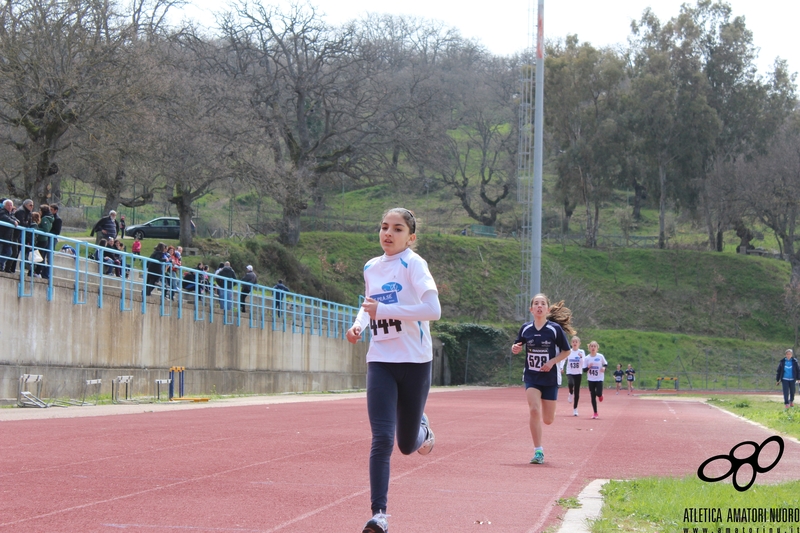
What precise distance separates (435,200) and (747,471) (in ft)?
288

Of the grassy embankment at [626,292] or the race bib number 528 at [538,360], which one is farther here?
the grassy embankment at [626,292]

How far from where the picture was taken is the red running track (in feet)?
21.4

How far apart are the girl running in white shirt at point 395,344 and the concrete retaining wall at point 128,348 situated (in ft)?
46.9

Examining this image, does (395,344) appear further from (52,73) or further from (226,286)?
(226,286)

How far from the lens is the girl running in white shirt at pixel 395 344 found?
5.85 metres

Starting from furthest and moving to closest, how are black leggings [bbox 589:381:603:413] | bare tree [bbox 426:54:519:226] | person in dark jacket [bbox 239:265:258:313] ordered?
1. bare tree [bbox 426:54:519:226]
2. person in dark jacket [bbox 239:265:258:313]
3. black leggings [bbox 589:381:603:413]

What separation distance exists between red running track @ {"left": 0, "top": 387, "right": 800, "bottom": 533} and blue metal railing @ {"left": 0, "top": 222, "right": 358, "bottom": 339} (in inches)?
209

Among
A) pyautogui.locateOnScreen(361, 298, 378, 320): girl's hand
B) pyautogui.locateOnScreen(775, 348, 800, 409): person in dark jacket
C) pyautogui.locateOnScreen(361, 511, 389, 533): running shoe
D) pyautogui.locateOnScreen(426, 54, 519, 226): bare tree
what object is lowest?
pyautogui.locateOnScreen(775, 348, 800, 409): person in dark jacket

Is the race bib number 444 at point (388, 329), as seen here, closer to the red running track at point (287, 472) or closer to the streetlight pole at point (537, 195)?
the red running track at point (287, 472)

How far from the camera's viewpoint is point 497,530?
638 cm

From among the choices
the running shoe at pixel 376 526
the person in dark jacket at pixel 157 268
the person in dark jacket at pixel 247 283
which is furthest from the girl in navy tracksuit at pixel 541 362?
the person in dark jacket at pixel 247 283

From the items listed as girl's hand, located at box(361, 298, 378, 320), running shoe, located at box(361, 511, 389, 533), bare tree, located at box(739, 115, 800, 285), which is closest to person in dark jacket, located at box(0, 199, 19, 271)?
girl's hand, located at box(361, 298, 378, 320)

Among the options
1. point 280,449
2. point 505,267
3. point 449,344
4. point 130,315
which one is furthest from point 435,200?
point 280,449

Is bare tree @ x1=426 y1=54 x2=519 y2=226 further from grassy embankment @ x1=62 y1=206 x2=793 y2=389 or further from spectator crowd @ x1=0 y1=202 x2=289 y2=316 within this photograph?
spectator crowd @ x1=0 y1=202 x2=289 y2=316
